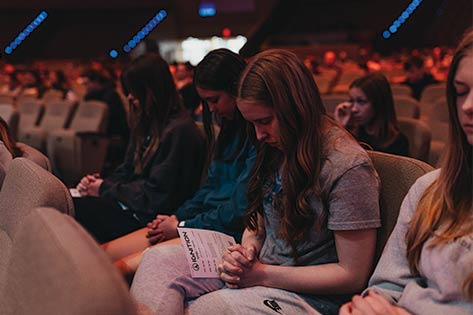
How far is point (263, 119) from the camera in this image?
1.66 m

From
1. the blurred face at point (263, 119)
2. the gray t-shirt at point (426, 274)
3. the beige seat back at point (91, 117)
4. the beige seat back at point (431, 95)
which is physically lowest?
the beige seat back at point (91, 117)

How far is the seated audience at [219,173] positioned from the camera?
217 cm

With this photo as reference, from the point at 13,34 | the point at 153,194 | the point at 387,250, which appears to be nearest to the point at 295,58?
the point at 387,250

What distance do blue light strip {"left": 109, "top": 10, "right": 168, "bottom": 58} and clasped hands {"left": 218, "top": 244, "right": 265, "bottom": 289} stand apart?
19909mm

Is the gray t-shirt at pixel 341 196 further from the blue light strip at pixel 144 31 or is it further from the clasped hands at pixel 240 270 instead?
the blue light strip at pixel 144 31

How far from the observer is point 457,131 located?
1.30 metres

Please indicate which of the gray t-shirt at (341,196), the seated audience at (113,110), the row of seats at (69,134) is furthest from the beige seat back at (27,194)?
the seated audience at (113,110)

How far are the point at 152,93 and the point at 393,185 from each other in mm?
1334

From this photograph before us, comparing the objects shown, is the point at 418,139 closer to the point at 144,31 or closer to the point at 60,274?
the point at 60,274

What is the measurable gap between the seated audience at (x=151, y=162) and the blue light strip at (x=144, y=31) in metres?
18.6

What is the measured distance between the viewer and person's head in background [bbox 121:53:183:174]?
2709mm

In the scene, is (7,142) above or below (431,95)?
above

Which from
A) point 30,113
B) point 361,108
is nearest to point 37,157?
point 361,108

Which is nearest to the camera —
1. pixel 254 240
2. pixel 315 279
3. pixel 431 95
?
pixel 315 279
